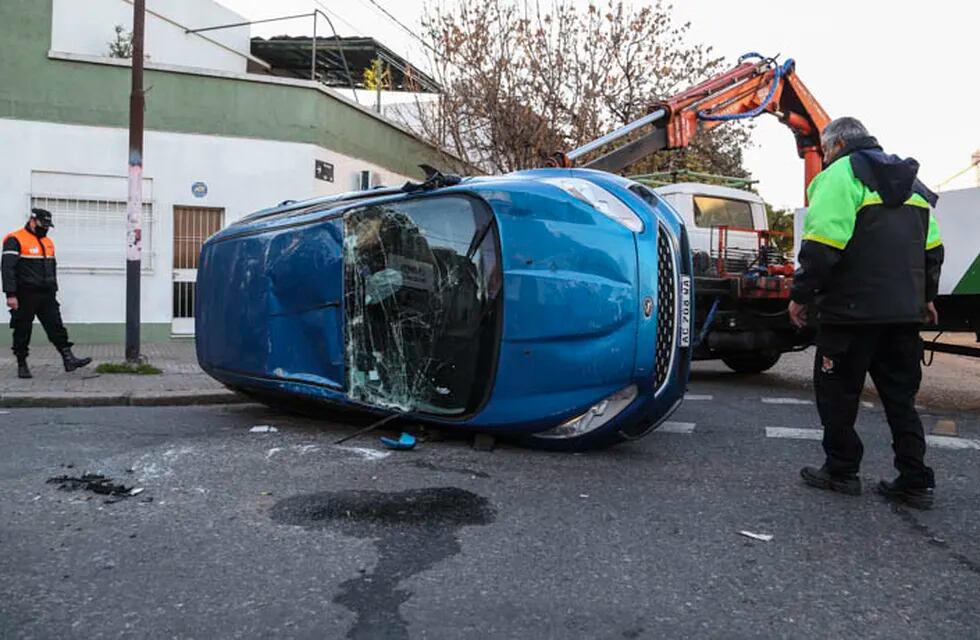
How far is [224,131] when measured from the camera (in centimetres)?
1234

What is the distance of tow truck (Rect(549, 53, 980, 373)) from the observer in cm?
804

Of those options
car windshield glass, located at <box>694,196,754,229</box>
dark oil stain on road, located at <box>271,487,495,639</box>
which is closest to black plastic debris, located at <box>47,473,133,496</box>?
dark oil stain on road, located at <box>271,487,495,639</box>

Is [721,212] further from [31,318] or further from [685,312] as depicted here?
[31,318]

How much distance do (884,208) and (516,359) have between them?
79.2 inches

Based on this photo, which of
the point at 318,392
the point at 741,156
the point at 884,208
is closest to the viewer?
the point at 884,208

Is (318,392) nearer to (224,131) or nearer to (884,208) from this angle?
(884,208)

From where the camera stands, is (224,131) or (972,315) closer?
(972,315)

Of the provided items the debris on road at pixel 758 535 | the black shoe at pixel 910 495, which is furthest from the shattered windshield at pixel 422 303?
the black shoe at pixel 910 495

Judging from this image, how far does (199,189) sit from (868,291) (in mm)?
10650

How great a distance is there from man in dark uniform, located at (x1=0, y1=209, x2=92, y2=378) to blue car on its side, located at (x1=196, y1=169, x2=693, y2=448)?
13.2 feet

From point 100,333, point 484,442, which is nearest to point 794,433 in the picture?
point 484,442

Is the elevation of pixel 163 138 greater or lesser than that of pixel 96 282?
greater

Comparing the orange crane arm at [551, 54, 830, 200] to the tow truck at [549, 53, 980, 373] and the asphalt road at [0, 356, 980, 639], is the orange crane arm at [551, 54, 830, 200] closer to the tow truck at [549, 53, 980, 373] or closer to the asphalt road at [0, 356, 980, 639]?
the tow truck at [549, 53, 980, 373]

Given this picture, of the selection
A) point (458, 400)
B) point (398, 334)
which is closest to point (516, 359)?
point (458, 400)
